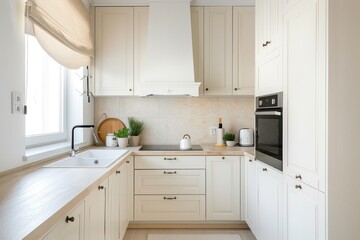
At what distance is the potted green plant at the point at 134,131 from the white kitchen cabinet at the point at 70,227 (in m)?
1.85

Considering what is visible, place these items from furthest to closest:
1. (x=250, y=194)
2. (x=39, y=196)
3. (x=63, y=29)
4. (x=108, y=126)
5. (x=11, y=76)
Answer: (x=108, y=126), (x=250, y=194), (x=63, y=29), (x=11, y=76), (x=39, y=196)

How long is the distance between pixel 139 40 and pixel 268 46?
1.51 metres

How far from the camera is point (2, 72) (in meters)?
1.50

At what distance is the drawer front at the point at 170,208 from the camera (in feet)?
8.97

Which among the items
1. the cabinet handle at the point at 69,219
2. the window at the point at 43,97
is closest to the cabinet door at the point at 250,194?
the cabinet handle at the point at 69,219

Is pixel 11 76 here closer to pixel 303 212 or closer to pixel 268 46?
pixel 268 46

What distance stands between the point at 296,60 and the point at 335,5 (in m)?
0.36

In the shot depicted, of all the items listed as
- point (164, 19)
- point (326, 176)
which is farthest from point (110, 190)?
point (164, 19)

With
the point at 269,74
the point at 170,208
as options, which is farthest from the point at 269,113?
the point at 170,208

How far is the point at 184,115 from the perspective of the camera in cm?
331

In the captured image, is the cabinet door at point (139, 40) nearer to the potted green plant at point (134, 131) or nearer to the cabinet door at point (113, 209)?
the potted green plant at point (134, 131)

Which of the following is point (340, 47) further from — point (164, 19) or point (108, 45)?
point (108, 45)

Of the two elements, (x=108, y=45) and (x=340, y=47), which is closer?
(x=340, y=47)

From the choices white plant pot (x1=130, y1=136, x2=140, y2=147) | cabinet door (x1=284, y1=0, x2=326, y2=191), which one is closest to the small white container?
white plant pot (x1=130, y1=136, x2=140, y2=147)
